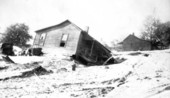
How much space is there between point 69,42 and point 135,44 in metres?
27.6

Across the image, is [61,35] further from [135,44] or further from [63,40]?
[135,44]

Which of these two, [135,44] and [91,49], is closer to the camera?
[91,49]

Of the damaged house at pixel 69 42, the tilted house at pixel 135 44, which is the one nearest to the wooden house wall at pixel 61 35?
the damaged house at pixel 69 42

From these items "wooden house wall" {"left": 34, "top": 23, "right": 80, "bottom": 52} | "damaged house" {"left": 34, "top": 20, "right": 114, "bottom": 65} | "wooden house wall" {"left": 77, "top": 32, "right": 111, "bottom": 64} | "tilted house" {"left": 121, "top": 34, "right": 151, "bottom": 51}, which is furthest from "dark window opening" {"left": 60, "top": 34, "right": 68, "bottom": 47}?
"tilted house" {"left": 121, "top": 34, "right": 151, "bottom": 51}

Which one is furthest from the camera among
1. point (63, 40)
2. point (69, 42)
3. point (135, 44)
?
point (135, 44)

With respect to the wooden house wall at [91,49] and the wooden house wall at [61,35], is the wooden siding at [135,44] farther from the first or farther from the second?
the wooden house wall at [61,35]

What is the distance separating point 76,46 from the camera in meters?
19.2

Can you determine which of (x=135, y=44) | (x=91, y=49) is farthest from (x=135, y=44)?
(x=91, y=49)

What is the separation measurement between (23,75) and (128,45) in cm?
3630

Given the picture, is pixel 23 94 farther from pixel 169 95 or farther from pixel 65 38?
pixel 65 38

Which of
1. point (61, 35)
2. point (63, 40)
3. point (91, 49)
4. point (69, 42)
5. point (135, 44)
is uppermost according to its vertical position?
point (61, 35)

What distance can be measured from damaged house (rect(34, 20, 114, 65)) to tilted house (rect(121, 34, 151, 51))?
813 inches

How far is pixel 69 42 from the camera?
65.2ft

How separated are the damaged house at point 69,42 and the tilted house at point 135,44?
20652 millimetres
